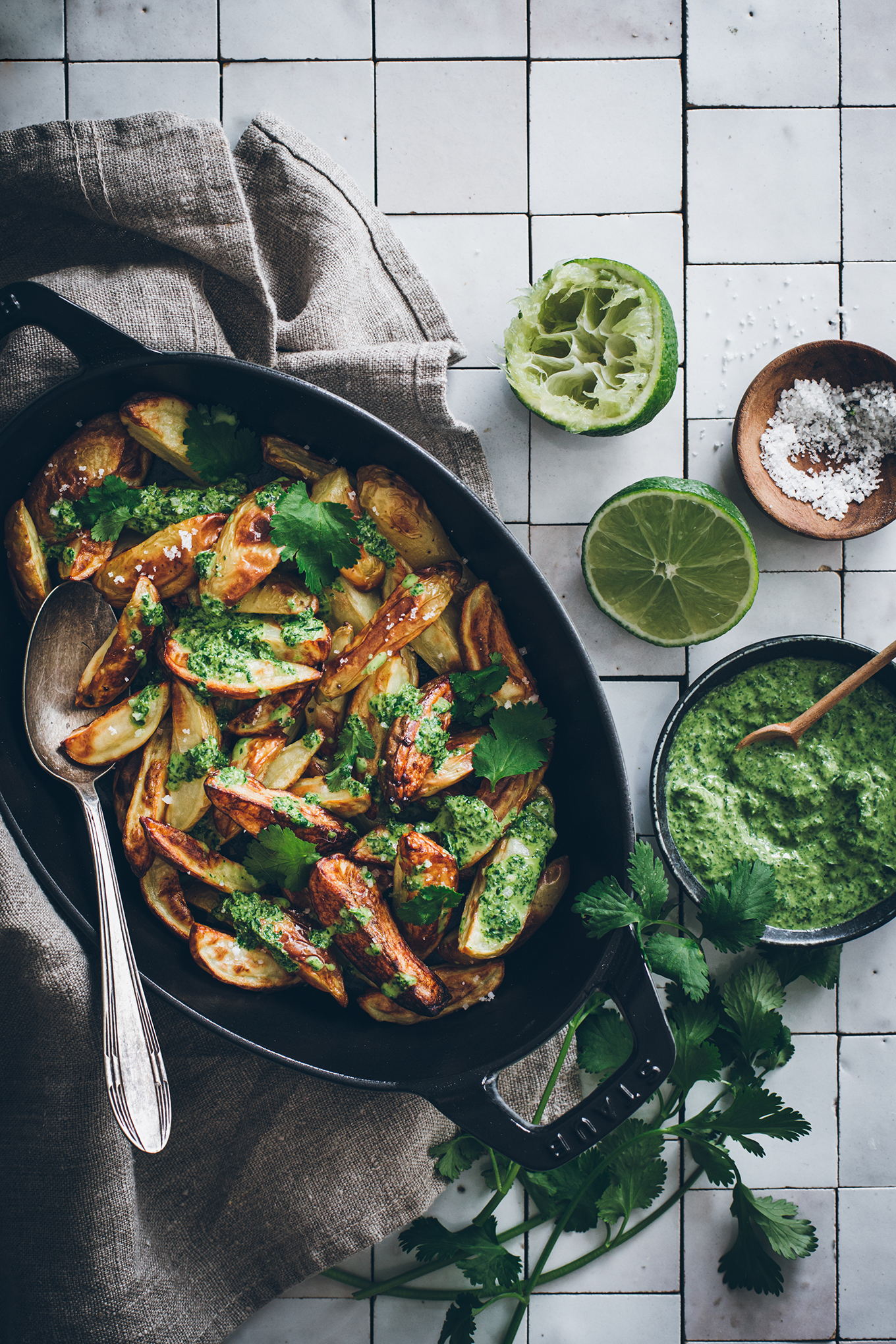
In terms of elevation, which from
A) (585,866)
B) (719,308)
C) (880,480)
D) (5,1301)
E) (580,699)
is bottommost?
(5,1301)

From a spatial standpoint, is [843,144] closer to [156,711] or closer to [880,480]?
[880,480]

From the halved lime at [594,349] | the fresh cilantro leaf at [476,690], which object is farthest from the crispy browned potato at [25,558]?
the halved lime at [594,349]

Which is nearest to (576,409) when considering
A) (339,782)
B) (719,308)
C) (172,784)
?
(719,308)

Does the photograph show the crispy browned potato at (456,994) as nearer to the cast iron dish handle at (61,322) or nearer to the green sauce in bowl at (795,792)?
the green sauce in bowl at (795,792)

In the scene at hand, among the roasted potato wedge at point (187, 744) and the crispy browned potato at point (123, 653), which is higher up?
the crispy browned potato at point (123, 653)

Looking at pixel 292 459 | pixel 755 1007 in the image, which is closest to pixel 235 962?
pixel 292 459
